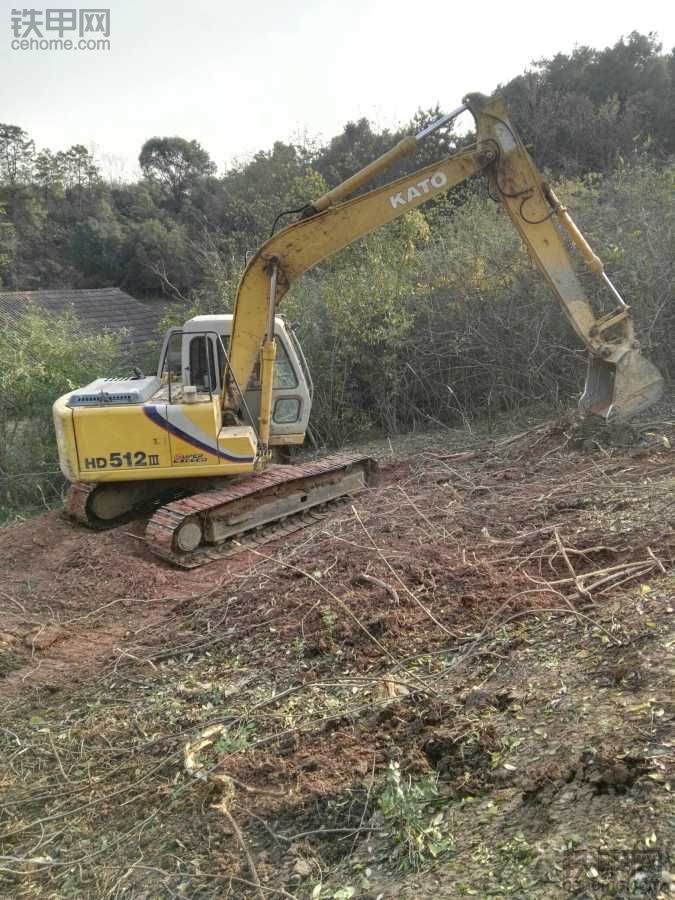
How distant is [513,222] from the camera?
7.39 meters

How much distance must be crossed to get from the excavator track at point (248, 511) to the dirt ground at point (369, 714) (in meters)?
0.41

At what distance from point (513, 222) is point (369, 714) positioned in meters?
5.61

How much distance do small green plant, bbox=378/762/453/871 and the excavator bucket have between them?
562 centimetres

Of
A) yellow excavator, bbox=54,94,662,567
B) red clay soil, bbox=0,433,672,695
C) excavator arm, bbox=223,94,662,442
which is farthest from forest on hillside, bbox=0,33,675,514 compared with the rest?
red clay soil, bbox=0,433,672,695

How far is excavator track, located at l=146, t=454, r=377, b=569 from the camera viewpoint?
6.72 m

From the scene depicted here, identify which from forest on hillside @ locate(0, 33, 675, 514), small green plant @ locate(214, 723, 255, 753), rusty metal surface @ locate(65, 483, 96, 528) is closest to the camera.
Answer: small green plant @ locate(214, 723, 255, 753)

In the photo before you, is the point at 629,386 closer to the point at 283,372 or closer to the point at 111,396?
the point at 283,372

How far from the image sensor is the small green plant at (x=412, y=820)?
2533 millimetres

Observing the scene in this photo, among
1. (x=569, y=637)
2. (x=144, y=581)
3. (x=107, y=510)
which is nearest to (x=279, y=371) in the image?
(x=107, y=510)

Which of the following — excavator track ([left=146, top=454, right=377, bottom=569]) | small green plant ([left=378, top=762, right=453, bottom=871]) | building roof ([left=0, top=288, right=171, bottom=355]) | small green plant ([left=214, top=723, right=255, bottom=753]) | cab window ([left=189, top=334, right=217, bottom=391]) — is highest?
building roof ([left=0, top=288, right=171, bottom=355])

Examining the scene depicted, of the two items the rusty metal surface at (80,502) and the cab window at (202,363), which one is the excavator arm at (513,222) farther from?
the rusty metal surface at (80,502)

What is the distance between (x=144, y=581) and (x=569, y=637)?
397cm

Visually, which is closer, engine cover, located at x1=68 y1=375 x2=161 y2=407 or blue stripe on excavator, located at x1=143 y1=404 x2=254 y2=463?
blue stripe on excavator, located at x1=143 y1=404 x2=254 y2=463

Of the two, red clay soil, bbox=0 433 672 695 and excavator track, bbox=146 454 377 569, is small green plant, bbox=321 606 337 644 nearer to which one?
red clay soil, bbox=0 433 672 695
